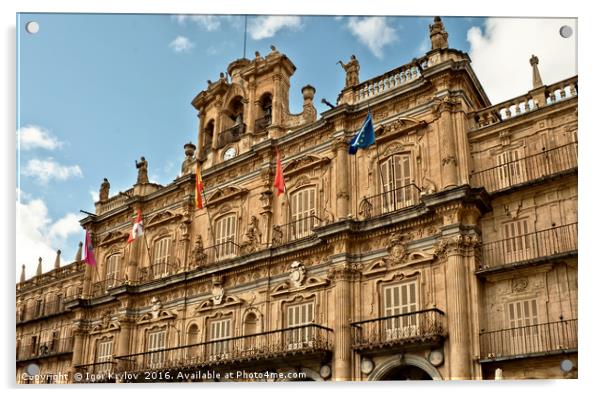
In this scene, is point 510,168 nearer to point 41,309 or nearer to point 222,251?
point 222,251

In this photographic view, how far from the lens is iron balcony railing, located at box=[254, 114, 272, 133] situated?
20.9m

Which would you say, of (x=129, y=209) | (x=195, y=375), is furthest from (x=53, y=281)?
(x=195, y=375)

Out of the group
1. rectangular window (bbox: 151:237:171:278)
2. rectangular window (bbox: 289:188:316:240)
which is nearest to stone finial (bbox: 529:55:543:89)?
rectangular window (bbox: 289:188:316:240)

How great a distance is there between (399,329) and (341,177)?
4271 millimetres

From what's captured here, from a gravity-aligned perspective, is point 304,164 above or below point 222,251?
above

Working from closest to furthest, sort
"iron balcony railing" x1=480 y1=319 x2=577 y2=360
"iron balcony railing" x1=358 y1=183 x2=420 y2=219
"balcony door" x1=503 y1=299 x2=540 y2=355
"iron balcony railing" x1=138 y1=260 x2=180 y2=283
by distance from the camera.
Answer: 1. "iron balcony railing" x1=480 y1=319 x2=577 y2=360
2. "balcony door" x1=503 y1=299 x2=540 y2=355
3. "iron balcony railing" x1=358 y1=183 x2=420 y2=219
4. "iron balcony railing" x1=138 y1=260 x2=180 y2=283

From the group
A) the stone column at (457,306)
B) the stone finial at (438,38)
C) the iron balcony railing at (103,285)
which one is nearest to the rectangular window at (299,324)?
the stone column at (457,306)

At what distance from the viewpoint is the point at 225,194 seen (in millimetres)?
20109

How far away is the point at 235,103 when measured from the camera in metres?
22.4

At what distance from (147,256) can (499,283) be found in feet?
37.9

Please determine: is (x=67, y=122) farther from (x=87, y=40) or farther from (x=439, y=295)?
(x=439, y=295)

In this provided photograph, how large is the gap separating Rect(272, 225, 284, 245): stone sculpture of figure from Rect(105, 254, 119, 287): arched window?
22.3 ft

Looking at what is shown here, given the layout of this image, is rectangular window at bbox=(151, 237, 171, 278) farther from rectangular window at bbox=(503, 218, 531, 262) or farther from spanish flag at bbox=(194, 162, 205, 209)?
rectangular window at bbox=(503, 218, 531, 262)

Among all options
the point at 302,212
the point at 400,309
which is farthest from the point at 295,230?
the point at 400,309
